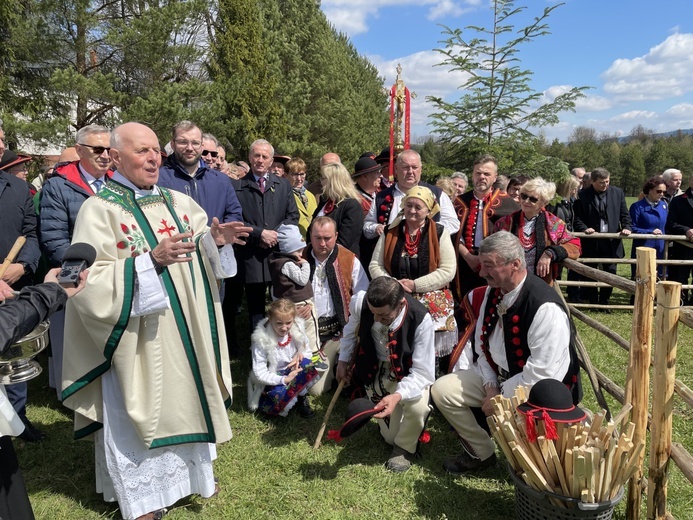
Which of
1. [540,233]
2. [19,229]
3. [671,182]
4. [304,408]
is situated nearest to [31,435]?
[19,229]

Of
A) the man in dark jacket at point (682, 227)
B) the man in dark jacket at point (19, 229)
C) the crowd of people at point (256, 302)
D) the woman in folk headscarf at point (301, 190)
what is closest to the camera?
the crowd of people at point (256, 302)

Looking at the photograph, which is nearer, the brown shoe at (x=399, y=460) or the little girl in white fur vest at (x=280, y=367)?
the brown shoe at (x=399, y=460)

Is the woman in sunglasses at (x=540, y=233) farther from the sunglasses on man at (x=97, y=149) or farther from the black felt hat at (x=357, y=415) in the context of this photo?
the sunglasses on man at (x=97, y=149)

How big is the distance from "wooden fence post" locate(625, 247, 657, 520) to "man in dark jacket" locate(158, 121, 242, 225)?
3188mm

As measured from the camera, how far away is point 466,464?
11.2 feet

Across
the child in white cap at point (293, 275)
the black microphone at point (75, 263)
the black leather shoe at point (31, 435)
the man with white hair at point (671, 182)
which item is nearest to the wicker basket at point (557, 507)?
the child in white cap at point (293, 275)

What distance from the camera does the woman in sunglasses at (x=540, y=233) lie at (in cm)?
448

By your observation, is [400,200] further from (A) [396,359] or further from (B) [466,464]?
(B) [466,464]

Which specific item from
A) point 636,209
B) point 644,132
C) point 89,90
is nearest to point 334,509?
point 636,209

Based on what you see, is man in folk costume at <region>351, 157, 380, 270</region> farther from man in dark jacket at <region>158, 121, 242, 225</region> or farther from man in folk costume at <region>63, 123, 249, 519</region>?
man in folk costume at <region>63, 123, 249, 519</region>

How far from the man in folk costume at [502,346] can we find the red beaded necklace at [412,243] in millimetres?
754

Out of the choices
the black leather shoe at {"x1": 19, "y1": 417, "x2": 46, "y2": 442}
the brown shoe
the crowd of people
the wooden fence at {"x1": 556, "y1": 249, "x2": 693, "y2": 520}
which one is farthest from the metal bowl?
the wooden fence at {"x1": 556, "y1": 249, "x2": 693, "y2": 520}

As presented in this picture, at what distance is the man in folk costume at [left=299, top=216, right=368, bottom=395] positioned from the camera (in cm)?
462

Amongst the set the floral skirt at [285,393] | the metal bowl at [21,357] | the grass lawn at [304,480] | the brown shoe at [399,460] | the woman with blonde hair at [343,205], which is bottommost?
the grass lawn at [304,480]
